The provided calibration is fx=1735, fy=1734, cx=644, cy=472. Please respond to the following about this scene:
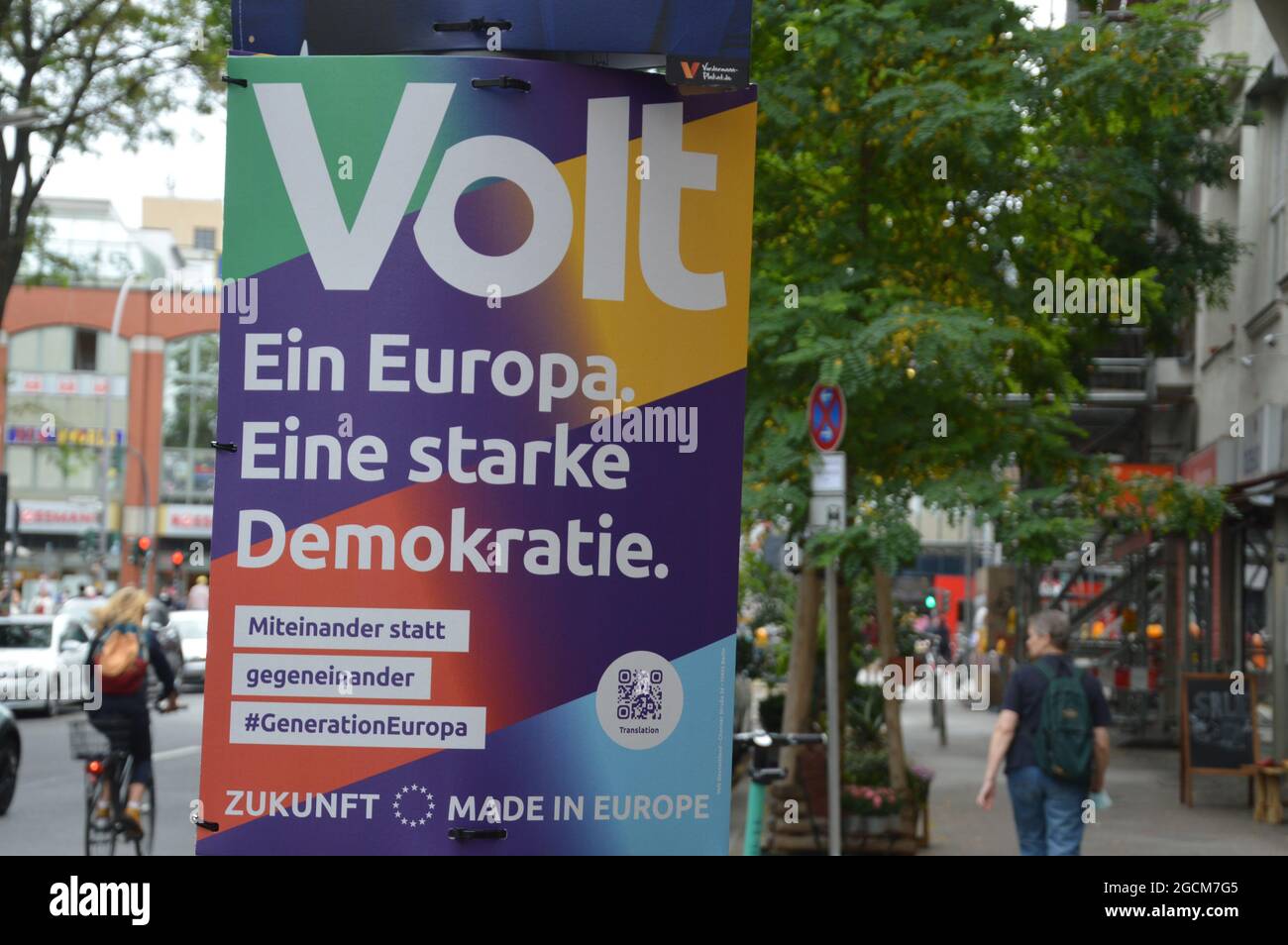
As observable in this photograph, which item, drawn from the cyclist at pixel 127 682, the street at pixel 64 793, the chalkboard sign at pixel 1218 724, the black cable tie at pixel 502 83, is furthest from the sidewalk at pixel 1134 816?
the black cable tie at pixel 502 83

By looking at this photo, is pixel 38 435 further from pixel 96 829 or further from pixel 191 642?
pixel 96 829

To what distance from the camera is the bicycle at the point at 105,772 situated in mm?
11195

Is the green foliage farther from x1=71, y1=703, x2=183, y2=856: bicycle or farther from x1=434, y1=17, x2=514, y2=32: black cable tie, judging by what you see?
x1=434, y1=17, x2=514, y2=32: black cable tie

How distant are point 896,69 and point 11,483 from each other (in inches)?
2345

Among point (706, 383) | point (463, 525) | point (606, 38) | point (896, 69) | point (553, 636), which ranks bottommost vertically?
point (553, 636)

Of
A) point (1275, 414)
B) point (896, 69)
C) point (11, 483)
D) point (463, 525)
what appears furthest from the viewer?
→ point (11, 483)

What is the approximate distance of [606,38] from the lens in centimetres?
379

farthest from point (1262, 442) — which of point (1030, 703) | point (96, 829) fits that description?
point (96, 829)

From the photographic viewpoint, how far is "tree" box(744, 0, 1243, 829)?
38.4ft

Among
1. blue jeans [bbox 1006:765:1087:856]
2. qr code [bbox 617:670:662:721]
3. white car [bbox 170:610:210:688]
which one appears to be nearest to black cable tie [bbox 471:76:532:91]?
qr code [bbox 617:670:662:721]

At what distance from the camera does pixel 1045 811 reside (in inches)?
374

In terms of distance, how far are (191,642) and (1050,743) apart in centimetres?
3053
